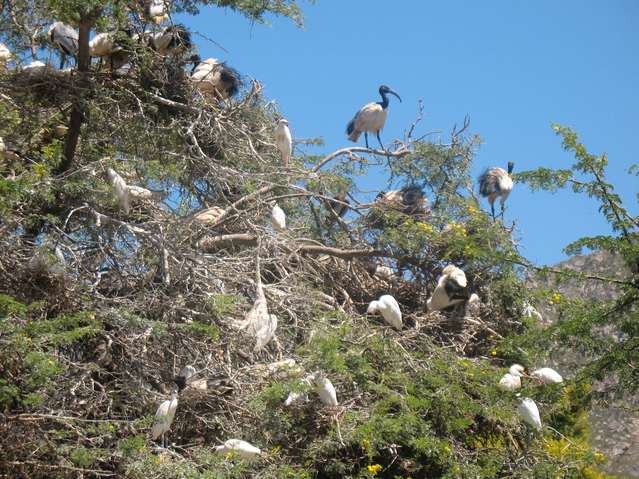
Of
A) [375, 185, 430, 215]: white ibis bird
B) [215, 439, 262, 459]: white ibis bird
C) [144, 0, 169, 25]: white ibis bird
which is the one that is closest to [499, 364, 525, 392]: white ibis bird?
[215, 439, 262, 459]: white ibis bird

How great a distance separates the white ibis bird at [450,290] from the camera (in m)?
9.00

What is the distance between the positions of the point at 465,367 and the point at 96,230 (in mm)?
3176

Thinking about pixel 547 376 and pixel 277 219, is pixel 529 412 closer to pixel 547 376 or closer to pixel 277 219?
pixel 547 376

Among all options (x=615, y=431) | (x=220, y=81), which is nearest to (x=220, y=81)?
(x=220, y=81)

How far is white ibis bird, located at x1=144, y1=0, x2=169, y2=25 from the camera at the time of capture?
8.24 meters

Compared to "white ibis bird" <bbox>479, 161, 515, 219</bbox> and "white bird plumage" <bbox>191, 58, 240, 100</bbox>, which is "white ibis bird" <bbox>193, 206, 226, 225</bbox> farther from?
"white ibis bird" <bbox>479, 161, 515, 219</bbox>

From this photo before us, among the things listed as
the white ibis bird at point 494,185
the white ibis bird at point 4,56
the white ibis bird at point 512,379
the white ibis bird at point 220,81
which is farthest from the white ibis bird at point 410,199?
the white ibis bird at point 4,56

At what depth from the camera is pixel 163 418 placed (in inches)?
245

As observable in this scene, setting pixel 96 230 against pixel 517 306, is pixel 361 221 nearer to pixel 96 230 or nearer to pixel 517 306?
pixel 517 306

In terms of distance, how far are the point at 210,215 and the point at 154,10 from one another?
187 cm

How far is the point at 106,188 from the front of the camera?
721 cm

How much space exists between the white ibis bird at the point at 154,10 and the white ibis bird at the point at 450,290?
11.5 ft

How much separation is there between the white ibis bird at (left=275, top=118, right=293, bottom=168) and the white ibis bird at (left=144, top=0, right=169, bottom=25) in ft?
4.69

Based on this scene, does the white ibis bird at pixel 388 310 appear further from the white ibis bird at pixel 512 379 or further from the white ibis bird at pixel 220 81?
the white ibis bird at pixel 220 81
